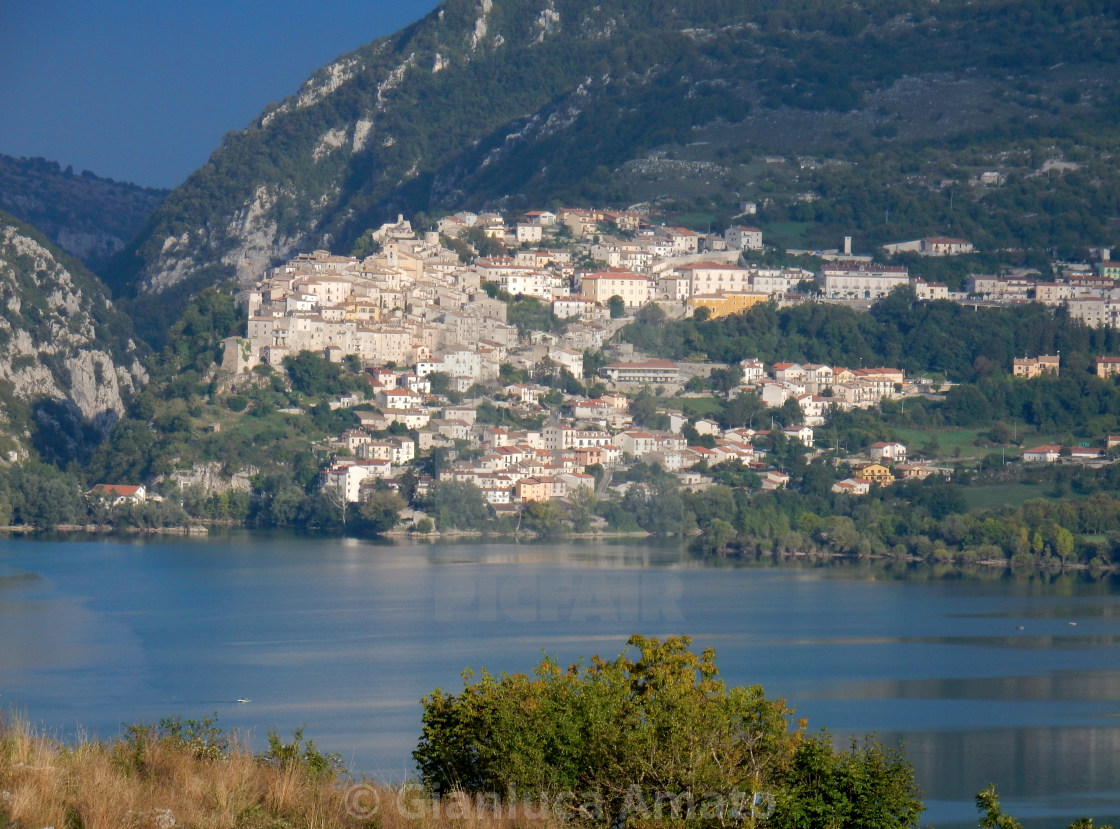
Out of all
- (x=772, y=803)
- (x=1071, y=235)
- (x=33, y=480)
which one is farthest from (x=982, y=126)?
(x=772, y=803)

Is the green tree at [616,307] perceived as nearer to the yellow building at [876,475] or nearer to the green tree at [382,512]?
the yellow building at [876,475]

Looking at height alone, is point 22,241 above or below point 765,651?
above

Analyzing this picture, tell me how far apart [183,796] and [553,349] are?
4018cm

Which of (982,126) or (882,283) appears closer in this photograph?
(882,283)

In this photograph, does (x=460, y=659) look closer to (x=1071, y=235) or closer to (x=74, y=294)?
(x=74, y=294)

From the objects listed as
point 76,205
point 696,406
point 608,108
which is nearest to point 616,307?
point 696,406

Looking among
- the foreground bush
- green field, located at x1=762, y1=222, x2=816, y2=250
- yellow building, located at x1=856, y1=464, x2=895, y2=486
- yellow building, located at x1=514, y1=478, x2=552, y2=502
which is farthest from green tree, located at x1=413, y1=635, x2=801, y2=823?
green field, located at x1=762, y1=222, x2=816, y2=250

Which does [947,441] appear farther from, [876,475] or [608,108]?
[608,108]

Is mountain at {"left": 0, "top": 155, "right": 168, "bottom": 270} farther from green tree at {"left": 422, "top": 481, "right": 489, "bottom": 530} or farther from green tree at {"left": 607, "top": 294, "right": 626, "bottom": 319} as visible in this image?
green tree at {"left": 422, "top": 481, "right": 489, "bottom": 530}

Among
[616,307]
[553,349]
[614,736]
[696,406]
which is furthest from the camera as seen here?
[616,307]

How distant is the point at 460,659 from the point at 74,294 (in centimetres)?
3312

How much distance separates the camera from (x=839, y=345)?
48781 mm

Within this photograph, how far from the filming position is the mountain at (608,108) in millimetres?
61344

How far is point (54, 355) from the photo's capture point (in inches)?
1906
